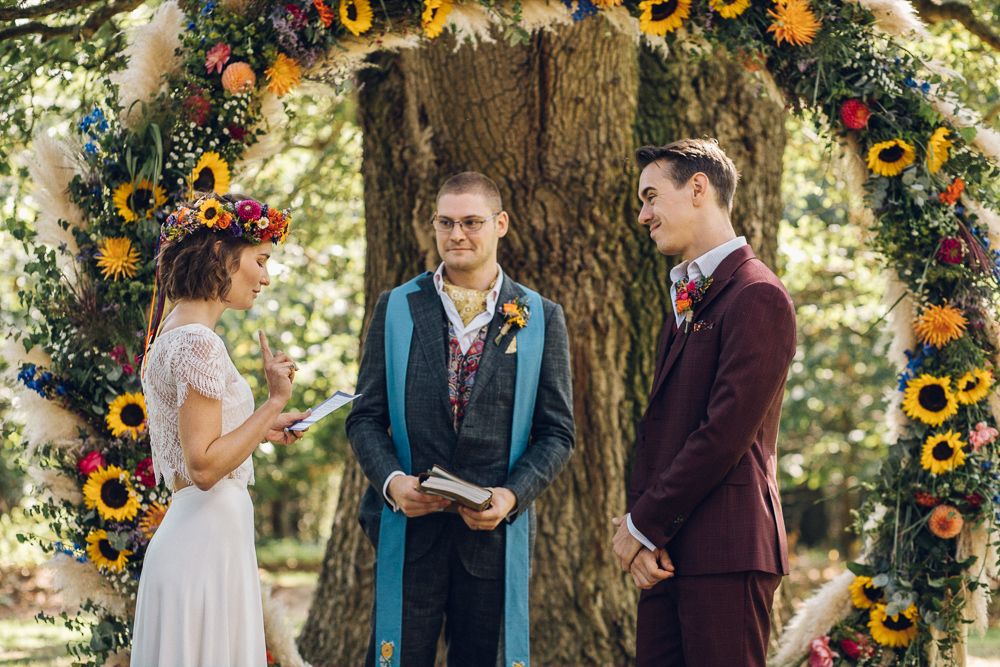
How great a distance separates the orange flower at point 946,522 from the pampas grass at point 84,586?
11.0ft

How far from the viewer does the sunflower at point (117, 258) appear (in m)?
3.52

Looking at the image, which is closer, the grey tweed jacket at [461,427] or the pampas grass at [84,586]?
the grey tweed jacket at [461,427]

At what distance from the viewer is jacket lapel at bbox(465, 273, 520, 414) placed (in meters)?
3.30

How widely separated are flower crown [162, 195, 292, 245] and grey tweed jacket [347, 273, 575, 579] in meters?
0.84

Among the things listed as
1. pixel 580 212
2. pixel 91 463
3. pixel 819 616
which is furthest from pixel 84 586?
pixel 819 616

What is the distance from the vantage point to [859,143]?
12.7ft

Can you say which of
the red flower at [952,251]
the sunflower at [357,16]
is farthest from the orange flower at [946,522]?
the sunflower at [357,16]

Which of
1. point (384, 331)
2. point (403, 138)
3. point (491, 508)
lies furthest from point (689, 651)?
point (403, 138)

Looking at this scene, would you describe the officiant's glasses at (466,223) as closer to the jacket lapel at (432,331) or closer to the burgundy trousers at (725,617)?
the jacket lapel at (432,331)

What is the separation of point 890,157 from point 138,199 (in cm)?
324

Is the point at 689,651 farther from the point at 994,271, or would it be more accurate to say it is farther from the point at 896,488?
the point at 994,271

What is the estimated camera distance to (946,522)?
11.9 ft

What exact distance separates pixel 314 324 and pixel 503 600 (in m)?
7.02

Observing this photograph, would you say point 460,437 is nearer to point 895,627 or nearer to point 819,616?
point 819,616
